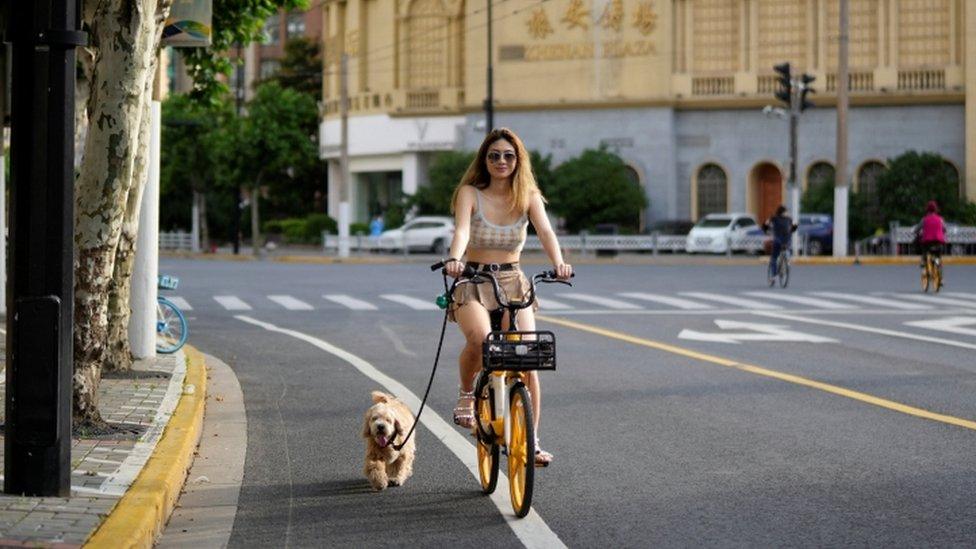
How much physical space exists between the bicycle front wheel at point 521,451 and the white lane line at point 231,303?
19.5 m

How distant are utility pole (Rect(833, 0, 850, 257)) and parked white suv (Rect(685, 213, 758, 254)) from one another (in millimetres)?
5101

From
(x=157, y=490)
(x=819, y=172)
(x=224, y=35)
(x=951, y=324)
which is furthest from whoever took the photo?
(x=819, y=172)

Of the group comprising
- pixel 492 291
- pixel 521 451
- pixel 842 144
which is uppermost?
pixel 842 144

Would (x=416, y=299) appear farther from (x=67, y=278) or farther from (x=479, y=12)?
(x=479, y=12)

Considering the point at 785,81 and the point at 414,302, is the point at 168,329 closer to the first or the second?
the point at 414,302

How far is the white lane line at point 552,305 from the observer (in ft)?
85.7

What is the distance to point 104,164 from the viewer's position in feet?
33.8

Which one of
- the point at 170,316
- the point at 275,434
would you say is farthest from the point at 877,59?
the point at 275,434

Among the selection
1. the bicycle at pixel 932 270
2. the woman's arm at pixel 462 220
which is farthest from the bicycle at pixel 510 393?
the bicycle at pixel 932 270

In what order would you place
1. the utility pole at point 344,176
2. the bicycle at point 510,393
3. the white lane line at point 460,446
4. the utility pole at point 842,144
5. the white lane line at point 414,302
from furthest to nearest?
the utility pole at point 344,176 < the utility pole at point 842,144 < the white lane line at point 414,302 < the bicycle at point 510,393 < the white lane line at point 460,446

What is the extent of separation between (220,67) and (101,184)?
14.6 meters

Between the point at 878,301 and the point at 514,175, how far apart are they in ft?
64.9

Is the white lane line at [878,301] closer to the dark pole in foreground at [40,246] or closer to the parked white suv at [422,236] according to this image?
the dark pole in foreground at [40,246]

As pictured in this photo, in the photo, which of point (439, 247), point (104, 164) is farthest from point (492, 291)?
point (439, 247)
